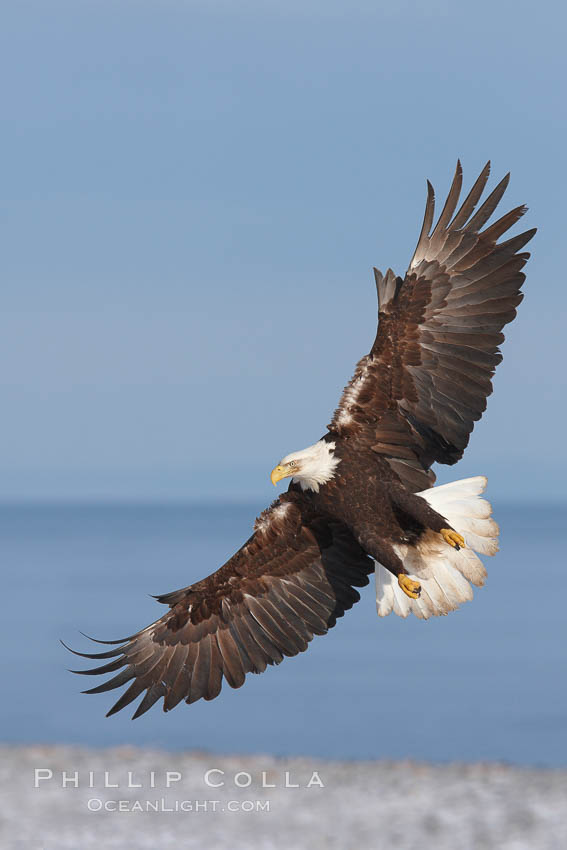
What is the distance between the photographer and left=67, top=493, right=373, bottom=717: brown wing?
26.8 feet

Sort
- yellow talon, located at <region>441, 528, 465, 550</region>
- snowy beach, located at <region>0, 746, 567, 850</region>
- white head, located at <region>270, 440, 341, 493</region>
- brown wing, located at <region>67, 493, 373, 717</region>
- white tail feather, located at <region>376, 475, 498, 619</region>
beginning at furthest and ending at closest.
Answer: brown wing, located at <region>67, 493, 373, 717</region>, white tail feather, located at <region>376, 475, 498, 619</region>, white head, located at <region>270, 440, 341, 493</region>, yellow talon, located at <region>441, 528, 465, 550</region>, snowy beach, located at <region>0, 746, 567, 850</region>

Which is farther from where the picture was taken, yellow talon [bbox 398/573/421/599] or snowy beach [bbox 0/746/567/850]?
yellow talon [bbox 398/573/421/599]

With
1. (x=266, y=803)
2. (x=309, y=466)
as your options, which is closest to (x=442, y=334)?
(x=309, y=466)

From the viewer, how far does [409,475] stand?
304 inches

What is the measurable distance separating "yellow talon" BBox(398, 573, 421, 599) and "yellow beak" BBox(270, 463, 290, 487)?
0.89 metres

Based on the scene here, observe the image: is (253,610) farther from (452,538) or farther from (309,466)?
(452,538)

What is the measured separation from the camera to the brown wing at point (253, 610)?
8.18 m

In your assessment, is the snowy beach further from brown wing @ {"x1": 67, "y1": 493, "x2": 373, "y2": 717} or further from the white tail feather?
the white tail feather

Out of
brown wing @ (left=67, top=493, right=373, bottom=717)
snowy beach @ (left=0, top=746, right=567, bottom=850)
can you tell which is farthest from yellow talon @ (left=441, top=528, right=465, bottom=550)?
snowy beach @ (left=0, top=746, right=567, bottom=850)

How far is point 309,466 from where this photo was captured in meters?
7.59

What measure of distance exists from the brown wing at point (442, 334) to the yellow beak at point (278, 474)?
1.34ft

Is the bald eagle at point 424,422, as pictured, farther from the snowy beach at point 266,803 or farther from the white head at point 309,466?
the snowy beach at point 266,803

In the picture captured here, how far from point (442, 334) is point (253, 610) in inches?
85.7

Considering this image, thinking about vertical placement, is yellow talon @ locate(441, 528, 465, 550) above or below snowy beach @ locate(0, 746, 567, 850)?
above
